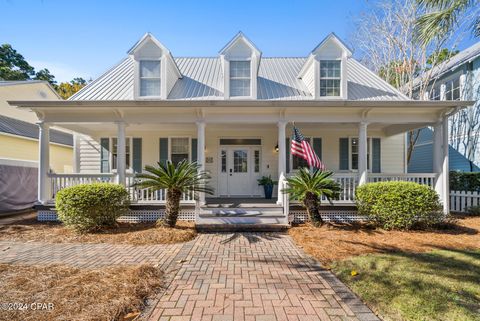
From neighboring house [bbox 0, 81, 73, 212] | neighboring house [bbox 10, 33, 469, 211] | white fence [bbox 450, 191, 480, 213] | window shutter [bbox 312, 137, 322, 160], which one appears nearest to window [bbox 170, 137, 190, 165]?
neighboring house [bbox 10, 33, 469, 211]

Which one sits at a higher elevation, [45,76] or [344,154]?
[45,76]

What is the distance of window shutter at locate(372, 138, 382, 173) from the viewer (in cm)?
1123

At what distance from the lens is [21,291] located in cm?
346

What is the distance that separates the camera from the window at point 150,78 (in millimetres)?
9305

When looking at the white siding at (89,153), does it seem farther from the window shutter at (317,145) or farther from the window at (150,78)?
the window shutter at (317,145)

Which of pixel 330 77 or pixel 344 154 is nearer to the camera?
pixel 330 77

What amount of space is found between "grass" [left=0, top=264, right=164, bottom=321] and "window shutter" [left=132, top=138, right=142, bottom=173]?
6641 millimetres

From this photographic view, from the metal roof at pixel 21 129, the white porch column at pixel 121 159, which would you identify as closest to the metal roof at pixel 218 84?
the white porch column at pixel 121 159

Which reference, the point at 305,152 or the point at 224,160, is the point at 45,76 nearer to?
the point at 224,160

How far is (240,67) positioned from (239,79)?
0.46 metres

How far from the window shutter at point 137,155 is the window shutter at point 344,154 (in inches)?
351

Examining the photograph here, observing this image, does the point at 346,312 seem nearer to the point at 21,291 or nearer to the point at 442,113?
the point at 21,291

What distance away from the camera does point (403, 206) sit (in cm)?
696

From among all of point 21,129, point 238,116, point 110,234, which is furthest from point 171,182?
point 21,129
